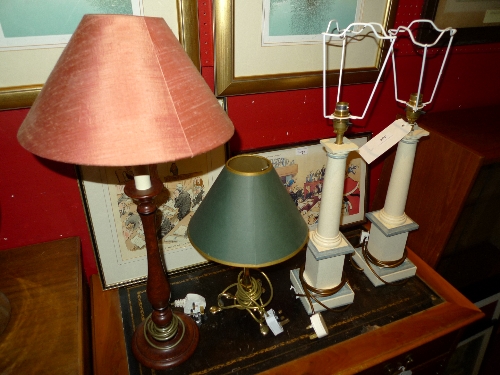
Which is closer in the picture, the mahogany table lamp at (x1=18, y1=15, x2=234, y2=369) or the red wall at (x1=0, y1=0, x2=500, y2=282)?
the mahogany table lamp at (x1=18, y1=15, x2=234, y2=369)

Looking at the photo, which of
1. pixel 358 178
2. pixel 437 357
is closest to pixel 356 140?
pixel 358 178

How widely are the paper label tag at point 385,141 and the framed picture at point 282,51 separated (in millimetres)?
279

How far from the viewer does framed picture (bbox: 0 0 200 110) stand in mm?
875

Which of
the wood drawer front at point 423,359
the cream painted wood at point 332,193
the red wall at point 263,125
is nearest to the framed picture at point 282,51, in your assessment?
the red wall at point 263,125

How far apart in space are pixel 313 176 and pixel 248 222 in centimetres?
64

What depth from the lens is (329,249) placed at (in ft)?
3.88

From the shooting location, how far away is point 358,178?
1.57 metres

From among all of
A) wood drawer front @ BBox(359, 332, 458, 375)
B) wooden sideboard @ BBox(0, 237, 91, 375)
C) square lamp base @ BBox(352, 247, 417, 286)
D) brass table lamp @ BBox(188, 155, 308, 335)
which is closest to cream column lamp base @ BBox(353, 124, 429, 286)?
square lamp base @ BBox(352, 247, 417, 286)

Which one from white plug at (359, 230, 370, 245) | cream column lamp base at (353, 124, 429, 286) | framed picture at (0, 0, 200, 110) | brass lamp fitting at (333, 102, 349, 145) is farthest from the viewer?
white plug at (359, 230, 370, 245)

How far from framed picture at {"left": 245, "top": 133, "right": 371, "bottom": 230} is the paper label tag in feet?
0.87

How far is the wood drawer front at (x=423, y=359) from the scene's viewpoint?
1165mm

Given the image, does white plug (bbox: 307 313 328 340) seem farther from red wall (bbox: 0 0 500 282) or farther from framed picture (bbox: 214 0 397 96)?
framed picture (bbox: 214 0 397 96)

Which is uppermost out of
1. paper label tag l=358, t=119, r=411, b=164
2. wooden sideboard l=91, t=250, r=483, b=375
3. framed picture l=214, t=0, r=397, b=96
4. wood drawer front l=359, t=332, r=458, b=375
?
framed picture l=214, t=0, r=397, b=96

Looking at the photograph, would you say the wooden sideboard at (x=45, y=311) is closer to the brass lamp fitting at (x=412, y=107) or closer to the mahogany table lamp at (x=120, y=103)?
the mahogany table lamp at (x=120, y=103)
